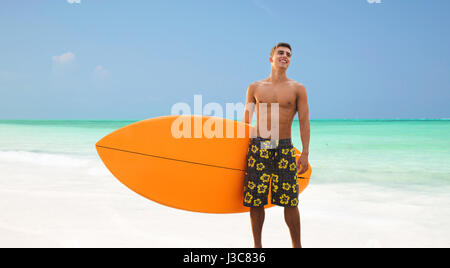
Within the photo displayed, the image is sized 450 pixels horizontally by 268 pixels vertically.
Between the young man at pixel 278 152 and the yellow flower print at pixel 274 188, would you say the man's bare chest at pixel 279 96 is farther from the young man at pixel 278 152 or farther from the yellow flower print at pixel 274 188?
the yellow flower print at pixel 274 188

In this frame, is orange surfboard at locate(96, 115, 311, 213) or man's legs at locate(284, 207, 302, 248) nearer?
man's legs at locate(284, 207, 302, 248)

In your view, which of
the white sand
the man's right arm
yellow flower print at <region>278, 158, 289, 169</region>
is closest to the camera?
yellow flower print at <region>278, 158, 289, 169</region>

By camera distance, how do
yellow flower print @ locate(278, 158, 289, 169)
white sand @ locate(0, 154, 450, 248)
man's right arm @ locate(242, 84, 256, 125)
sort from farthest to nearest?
1. white sand @ locate(0, 154, 450, 248)
2. man's right arm @ locate(242, 84, 256, 125)
3. yellow flower print @ locate(278, 158, 289, 169)

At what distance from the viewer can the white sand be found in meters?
2.72

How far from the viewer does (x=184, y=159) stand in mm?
2514

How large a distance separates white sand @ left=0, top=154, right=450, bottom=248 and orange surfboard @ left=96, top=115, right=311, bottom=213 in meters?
0.40

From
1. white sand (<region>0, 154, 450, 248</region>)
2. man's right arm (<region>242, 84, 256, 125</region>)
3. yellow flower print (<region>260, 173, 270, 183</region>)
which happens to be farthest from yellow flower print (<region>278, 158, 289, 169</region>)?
white sand (<region>0, 154, 450, 248</region>)

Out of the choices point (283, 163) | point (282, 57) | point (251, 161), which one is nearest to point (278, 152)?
point (283, 163)

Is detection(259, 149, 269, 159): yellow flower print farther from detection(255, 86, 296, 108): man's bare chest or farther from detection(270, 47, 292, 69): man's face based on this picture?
detection(270, 47, 292, 69): man's face

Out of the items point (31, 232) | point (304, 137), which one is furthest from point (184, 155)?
point (31, 232)

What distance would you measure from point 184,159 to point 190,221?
2.80 ft

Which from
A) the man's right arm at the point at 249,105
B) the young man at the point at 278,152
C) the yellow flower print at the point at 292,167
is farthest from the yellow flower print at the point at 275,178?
the man's right arm at the point at 249,105

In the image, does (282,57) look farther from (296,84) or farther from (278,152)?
(278,152)
